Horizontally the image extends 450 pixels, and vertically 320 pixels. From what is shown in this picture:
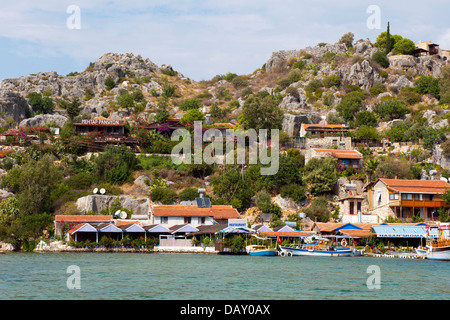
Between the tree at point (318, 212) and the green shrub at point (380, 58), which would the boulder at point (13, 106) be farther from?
the green shrub at point (380, 58)

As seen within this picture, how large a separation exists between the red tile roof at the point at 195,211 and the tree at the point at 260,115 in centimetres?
2342

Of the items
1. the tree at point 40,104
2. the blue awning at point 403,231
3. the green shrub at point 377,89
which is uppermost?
the green shrub at point 377,89

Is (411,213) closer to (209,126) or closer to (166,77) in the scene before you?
(209,126)

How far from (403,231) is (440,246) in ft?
Result: 13.3

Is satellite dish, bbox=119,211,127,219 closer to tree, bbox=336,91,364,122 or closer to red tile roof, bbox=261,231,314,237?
red tile roof, bbox=261,231,314,237

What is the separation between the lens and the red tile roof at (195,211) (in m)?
55.3

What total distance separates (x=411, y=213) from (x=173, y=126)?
122 ft

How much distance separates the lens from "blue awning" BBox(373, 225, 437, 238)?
5125 centimetres

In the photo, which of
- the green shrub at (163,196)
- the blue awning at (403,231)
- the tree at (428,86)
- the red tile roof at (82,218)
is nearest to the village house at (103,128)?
the green shrub at (163,196)

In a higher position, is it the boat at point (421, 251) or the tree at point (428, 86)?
the tree at point (428, 86)

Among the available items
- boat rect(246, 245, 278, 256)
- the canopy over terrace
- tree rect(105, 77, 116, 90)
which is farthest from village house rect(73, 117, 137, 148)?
tree rect(105, 77, 116, 90)

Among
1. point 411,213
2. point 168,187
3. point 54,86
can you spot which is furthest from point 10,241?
point 54,86

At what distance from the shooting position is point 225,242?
169 feet

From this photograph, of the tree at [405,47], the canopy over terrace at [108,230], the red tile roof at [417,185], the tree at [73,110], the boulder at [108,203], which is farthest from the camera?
the tree at [405,47]
